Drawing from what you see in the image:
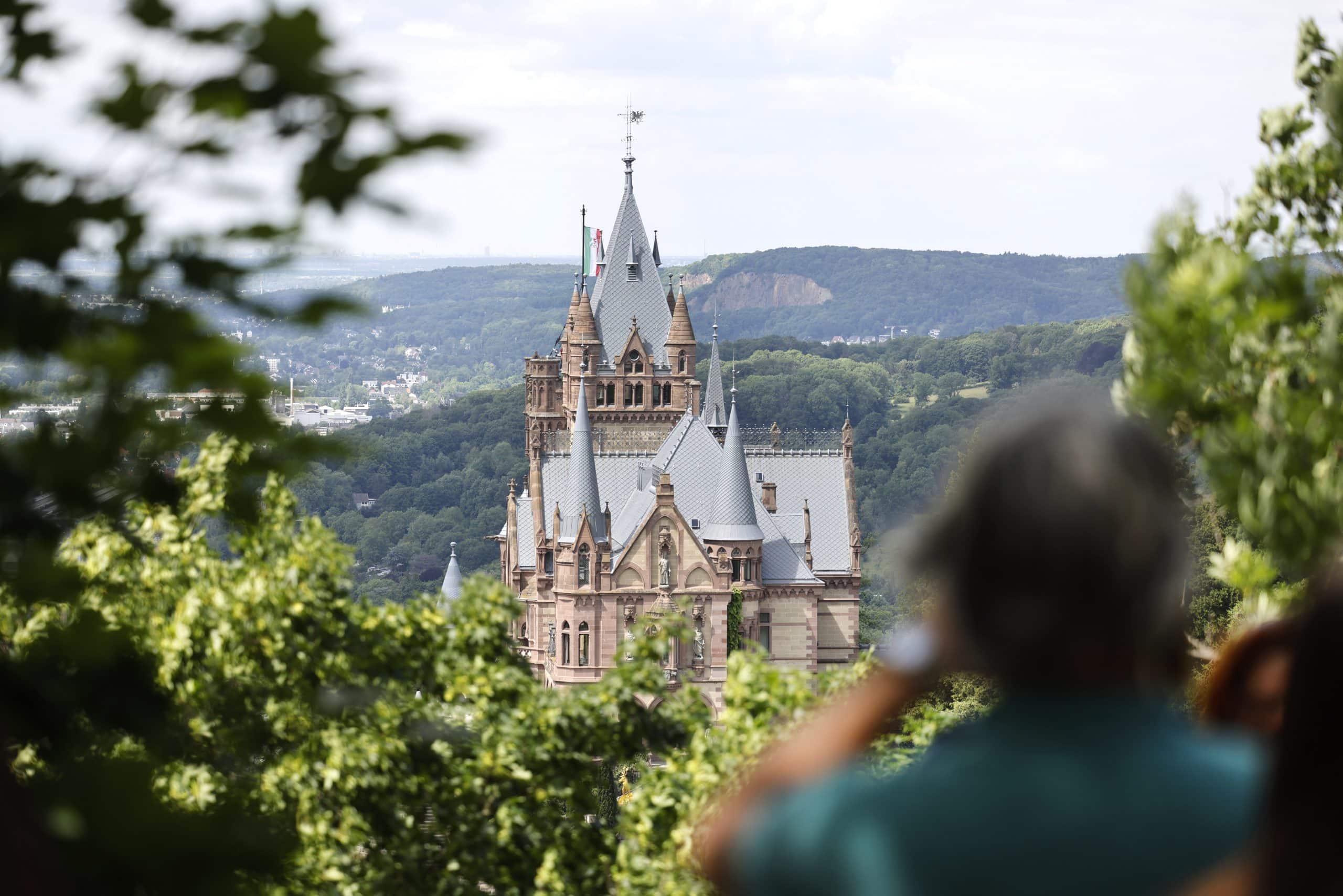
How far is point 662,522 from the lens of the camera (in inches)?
1964

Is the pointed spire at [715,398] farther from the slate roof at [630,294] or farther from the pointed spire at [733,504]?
the pointed spire at [733,504]

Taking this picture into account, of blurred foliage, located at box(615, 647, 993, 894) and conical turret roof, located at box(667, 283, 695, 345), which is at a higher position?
conical turret roof, located at box(667, 283, 695, 345)

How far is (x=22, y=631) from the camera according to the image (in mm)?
9781

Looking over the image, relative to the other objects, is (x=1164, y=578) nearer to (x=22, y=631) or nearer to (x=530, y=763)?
(x=22, y=631)

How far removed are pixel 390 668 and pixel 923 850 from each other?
10.3 meters

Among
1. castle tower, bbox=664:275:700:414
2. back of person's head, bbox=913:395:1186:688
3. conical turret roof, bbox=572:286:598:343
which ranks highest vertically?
conical turret roof, bbox=572:286:598:343

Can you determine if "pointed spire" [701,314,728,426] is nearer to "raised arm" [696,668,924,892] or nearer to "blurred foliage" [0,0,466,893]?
"blurred foliage" [0,0,466,893]

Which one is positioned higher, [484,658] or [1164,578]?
[1164,578]

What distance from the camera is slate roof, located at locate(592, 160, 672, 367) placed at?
6319 cm

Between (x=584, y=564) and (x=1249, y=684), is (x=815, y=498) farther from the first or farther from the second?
(x=1249, y=684)

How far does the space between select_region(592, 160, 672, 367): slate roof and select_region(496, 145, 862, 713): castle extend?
0.30 ft

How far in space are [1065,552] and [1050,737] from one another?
0.28 m

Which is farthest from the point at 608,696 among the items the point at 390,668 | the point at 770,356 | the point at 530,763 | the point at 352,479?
the point at 770,356

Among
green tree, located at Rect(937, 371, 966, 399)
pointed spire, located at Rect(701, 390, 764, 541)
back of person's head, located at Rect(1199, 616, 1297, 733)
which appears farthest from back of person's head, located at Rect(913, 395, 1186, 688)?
green tree, located at Rect(937, 371, 966, 399)
